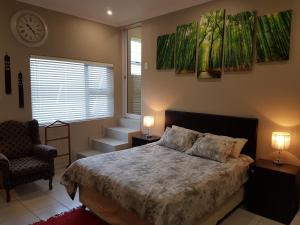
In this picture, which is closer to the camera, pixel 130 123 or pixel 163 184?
pixel 163 184

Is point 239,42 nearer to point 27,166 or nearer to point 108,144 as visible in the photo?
point 108,144

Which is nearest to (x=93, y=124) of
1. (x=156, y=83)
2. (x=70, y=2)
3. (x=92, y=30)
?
(x=156, y=83)

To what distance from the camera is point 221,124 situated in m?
3.38

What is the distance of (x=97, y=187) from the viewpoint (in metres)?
2.41

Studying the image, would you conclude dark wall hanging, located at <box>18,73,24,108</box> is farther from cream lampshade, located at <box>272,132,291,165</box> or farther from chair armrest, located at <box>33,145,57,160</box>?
cream lampshade, located at <box>272,132,291,165</box>

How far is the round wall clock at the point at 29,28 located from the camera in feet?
11.8

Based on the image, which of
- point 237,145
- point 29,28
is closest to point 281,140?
point 237,145

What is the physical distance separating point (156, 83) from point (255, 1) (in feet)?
6.86

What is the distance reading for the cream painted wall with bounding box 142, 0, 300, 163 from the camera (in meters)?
2.82

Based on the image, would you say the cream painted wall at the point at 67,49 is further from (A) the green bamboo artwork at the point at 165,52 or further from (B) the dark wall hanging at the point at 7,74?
(A) the green bamboo artwork at the point at 165,52

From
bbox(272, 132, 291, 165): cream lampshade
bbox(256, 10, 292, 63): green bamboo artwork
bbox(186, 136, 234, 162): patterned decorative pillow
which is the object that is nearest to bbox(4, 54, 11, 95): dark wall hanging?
bbox(186, 136, 234, 162): patterned decorative pillow

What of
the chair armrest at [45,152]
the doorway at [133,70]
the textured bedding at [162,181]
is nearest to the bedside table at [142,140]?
the textured bedding at [162,181]

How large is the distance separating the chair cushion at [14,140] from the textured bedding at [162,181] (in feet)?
3.70

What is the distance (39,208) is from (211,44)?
3.30m
